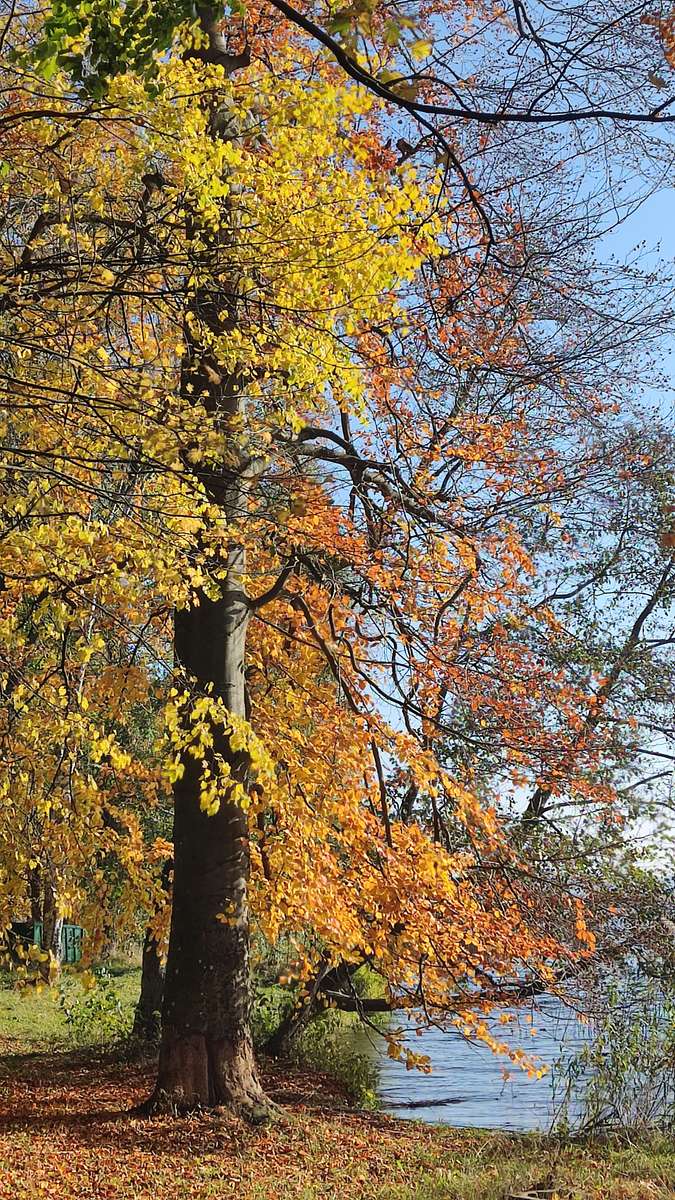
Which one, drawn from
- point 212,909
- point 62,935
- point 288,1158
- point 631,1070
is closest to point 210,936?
point 212,909

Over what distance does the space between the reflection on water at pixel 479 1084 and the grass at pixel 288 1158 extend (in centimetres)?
105

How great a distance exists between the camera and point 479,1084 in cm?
1518

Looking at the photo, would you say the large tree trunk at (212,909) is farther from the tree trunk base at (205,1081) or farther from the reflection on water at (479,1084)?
the reflection on water at (479,1084)

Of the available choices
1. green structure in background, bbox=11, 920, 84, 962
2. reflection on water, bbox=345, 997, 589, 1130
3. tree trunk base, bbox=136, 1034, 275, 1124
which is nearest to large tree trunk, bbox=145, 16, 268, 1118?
tree trunk base, bbox=136, 1034, 275, 1124

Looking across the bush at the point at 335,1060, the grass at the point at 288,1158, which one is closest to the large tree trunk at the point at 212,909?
the grass at the point at 288,1158

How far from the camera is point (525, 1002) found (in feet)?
37.6

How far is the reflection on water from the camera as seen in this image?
12.2 m

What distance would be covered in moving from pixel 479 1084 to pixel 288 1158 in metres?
7.56

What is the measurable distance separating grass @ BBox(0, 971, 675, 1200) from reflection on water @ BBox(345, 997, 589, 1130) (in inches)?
41.5

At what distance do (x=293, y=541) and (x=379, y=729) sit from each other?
194cm

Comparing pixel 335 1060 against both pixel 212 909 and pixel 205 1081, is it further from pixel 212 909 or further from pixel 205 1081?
pixel 212 909

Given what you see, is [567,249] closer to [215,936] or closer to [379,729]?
[379,729]

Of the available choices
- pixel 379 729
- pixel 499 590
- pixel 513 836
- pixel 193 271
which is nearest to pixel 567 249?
pixel 499 590

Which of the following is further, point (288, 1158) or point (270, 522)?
point (288, 1158)
